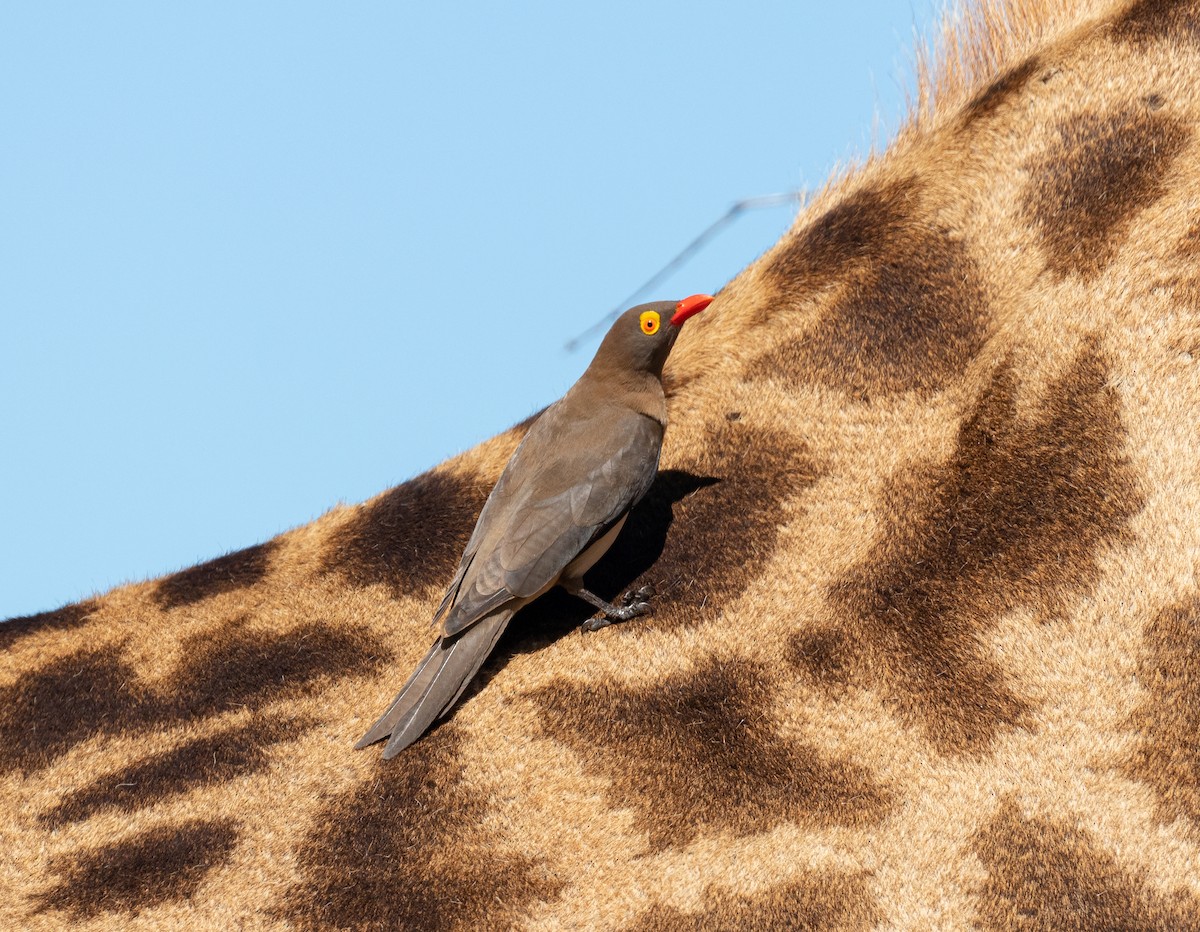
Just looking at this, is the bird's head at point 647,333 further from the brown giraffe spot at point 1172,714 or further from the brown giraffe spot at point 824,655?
the brown giraffe spot at point 1172,714

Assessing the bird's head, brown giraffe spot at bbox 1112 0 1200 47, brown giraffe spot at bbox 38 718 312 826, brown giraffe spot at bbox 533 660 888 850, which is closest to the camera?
brown giraffe spot at bbox 533 660 888 850

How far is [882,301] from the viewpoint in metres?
4.03

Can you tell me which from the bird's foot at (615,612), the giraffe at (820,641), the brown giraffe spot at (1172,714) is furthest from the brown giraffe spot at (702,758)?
the brown giraffe spot at (1172,714)

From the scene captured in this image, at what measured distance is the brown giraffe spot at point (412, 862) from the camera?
116 inches

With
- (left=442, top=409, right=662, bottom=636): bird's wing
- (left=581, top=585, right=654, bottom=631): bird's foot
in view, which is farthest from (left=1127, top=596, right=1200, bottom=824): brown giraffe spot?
(left=442, top=409, right=662, bottom=636): bird's wing

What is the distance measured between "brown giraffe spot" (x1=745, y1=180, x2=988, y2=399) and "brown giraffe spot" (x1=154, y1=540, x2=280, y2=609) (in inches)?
68.5

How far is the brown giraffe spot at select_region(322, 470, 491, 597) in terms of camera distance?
396 centimetres

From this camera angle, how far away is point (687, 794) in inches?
123

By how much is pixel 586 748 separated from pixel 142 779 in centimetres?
124

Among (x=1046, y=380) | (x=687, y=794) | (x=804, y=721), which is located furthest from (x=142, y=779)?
(x=1046, y=380)

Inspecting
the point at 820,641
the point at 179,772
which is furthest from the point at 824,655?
the point at 179,772

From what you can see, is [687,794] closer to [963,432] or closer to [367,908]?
[367,908]

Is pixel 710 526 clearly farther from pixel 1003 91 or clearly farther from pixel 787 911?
pixel 1003 91

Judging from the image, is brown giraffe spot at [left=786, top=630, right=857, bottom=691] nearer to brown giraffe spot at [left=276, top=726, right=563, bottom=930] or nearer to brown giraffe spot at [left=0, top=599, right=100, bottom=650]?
brown giraffe spot at [left=276, top=726, right=563, bottom=930]
